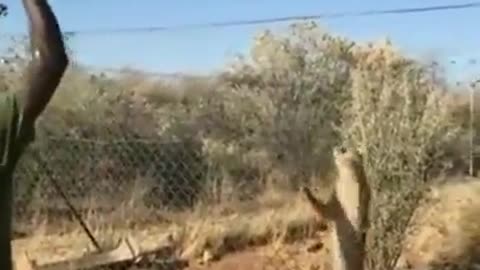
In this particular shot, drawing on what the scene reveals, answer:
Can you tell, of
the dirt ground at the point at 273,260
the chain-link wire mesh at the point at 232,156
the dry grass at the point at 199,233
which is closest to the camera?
the chain-link wire mesh at the point at 232,156

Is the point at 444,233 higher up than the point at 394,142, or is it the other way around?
the point at 394,142

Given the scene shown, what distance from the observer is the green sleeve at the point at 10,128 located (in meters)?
2.79

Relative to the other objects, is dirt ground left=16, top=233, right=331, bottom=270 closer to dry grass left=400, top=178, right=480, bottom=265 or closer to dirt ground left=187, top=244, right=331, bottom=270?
dirt ground left=187, top=244, right=331, bottom=270

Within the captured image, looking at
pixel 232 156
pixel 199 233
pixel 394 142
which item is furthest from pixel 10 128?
pixel 232 156

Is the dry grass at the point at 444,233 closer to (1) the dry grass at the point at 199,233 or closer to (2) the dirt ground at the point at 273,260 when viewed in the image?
(2) the dirt ground at the point at 273,260

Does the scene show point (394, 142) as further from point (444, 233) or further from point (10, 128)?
point (10, 128)

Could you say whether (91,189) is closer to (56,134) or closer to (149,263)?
(56,134)

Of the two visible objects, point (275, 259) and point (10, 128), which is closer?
point (10, 128)

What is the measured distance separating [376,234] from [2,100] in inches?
220

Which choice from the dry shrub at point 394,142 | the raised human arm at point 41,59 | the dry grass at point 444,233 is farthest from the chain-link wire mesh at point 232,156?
the raised human arm at point 41,59

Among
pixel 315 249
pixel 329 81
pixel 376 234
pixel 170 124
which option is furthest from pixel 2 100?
pixel 329 81

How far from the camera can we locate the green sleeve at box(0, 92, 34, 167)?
9.15 ft

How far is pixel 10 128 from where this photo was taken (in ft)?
9.17

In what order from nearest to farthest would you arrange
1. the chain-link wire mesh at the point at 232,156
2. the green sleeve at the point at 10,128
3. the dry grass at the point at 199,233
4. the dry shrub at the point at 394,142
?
the green sleeve at the point at 10,128 < the dry shrub at the point at 394,142 < the chain-link wire mesh at the point at 232,156 < the dry grass at the point at 199,233
